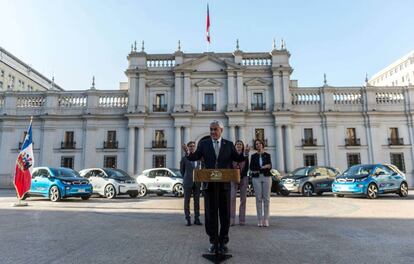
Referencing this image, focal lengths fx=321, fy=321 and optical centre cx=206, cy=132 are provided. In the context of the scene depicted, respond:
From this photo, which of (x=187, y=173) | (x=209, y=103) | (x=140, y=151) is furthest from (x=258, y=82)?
(x=187, y=173)

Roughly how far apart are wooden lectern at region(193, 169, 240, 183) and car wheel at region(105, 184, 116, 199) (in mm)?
12820

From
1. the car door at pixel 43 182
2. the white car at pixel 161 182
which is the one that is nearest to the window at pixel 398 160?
the white car at pixel 161 182

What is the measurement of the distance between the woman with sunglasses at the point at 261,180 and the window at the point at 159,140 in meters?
25.1

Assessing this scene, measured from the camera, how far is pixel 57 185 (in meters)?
14.0

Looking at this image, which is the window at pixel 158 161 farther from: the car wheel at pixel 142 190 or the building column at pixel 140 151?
the car wheel at pixel 142 190

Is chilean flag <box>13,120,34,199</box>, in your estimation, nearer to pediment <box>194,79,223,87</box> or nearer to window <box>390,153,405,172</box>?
pediment <box>194,79,223,87</box>

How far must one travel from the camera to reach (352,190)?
14742 millimetres

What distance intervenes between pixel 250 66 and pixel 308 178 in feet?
59.5

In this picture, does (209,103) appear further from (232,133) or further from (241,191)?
(241,191)

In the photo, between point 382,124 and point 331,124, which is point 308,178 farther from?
point 382,124

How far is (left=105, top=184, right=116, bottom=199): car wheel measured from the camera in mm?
16266

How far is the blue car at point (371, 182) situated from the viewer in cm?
1461

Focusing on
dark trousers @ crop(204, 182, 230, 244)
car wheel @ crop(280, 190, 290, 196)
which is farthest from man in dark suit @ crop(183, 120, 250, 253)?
car wheel @ crop(280, 190, 290, 196)

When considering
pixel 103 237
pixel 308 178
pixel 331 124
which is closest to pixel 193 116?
pixel 331 124
